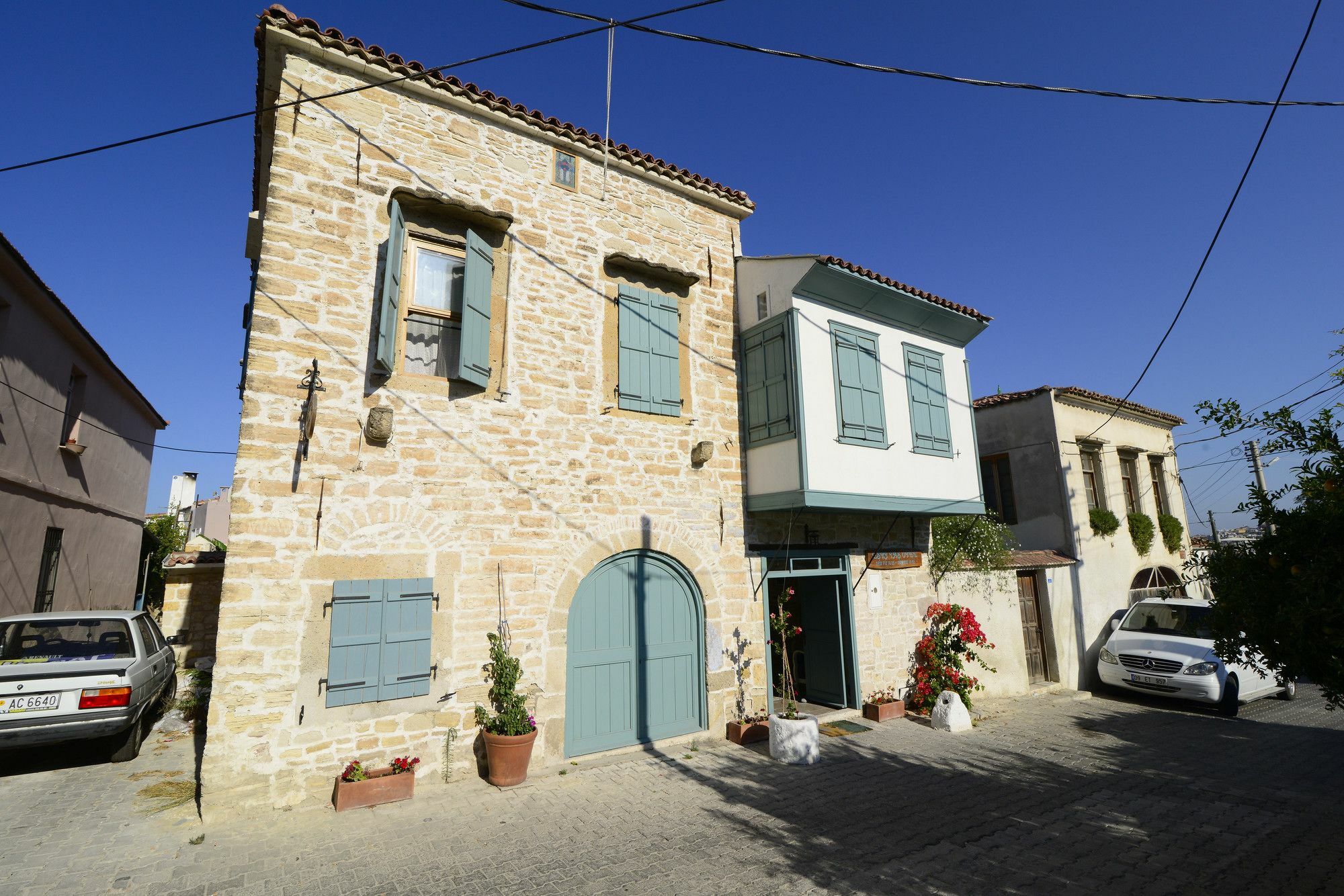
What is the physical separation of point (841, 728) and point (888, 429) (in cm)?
415

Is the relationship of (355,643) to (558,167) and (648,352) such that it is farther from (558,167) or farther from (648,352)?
(558,167)

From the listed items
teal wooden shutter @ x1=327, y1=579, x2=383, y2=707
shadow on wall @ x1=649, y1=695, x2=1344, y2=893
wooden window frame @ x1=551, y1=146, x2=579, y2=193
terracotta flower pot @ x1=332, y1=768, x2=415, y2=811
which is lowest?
shadow on wall @ x1=649, y1=695, x2=1344, y2=893

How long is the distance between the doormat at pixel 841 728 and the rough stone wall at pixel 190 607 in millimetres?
9990

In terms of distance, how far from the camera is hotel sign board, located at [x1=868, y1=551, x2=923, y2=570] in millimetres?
9000

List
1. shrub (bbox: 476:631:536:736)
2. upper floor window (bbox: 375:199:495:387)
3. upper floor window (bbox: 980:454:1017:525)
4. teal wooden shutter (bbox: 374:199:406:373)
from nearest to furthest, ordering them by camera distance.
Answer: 1. teal wooden shutter (bbox: 374:199:406:373)
2. shrub (bbox: 476:631:536:736)
3. upper floor window (bbox: 375:199:495:387)
4. upper floor window (bbox: 980:454:1017:525)

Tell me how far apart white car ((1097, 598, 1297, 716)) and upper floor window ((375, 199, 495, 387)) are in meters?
11.4

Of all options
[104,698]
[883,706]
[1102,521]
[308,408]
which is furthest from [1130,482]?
[104,698]

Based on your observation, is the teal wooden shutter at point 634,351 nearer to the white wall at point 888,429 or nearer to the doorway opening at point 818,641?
the white wall at point 888,429

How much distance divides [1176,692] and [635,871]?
10353 millimetres

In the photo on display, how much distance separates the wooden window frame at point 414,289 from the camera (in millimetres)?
6246

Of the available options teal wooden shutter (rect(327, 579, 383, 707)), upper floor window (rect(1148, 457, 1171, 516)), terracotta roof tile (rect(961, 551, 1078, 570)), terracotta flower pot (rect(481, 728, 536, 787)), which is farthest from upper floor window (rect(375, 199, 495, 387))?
upper floor window (rect(1148, 457, 1171, 516))

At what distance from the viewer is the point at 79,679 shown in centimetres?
570

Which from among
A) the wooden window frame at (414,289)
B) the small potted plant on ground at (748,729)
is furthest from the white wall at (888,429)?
the wooden window frame at (414,289)

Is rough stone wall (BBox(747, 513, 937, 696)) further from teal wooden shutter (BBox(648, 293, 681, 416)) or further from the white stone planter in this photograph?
the white stone planter
